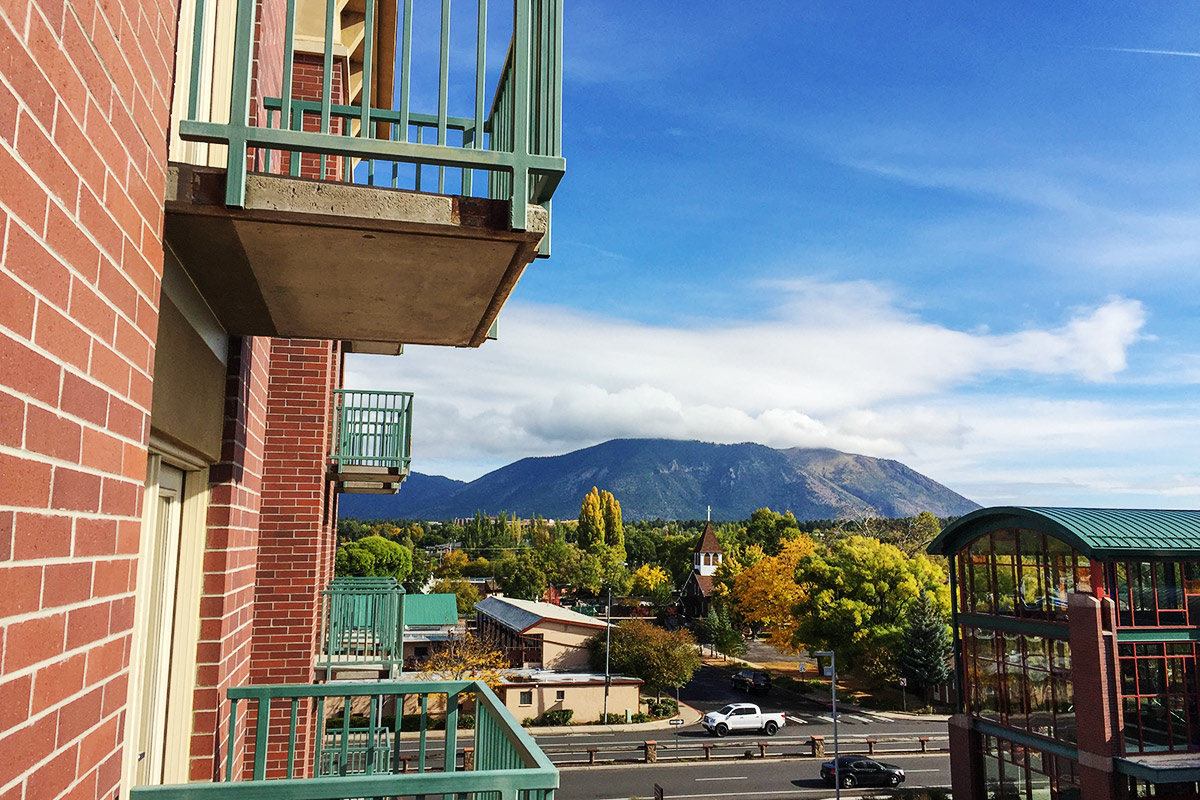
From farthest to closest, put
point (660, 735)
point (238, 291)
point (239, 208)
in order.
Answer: point (660, 735), point (238, 291), point (239, 208)

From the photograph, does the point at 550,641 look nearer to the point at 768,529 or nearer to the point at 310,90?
the point at 310,90

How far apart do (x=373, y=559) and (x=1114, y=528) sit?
195 feet

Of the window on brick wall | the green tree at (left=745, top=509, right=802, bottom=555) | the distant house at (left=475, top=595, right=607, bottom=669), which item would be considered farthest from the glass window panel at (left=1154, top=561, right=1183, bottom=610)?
the green tree at (left=745, top=509, right=802, bottom=555)

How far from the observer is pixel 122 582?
228 centimetres

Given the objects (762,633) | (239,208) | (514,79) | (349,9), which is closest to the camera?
(239,208)

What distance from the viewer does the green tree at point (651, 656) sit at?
43281 millimetres

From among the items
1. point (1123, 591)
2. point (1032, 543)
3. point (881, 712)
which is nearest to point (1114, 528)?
point (1123, 591)

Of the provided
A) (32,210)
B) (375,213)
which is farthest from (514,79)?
(32,210)

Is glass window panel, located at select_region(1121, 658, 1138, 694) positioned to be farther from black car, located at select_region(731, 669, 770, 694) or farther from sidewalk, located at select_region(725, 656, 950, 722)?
black car, located at select_region(731, 669, 770, 694)

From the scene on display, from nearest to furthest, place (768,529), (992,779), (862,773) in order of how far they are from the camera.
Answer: (992,779) < (862,773) < (768,529)

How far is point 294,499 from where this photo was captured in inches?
360

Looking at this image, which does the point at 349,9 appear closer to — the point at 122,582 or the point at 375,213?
the point at 375,213

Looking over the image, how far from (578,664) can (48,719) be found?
46853 mm

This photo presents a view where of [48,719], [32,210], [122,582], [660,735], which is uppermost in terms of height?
[32,210]
